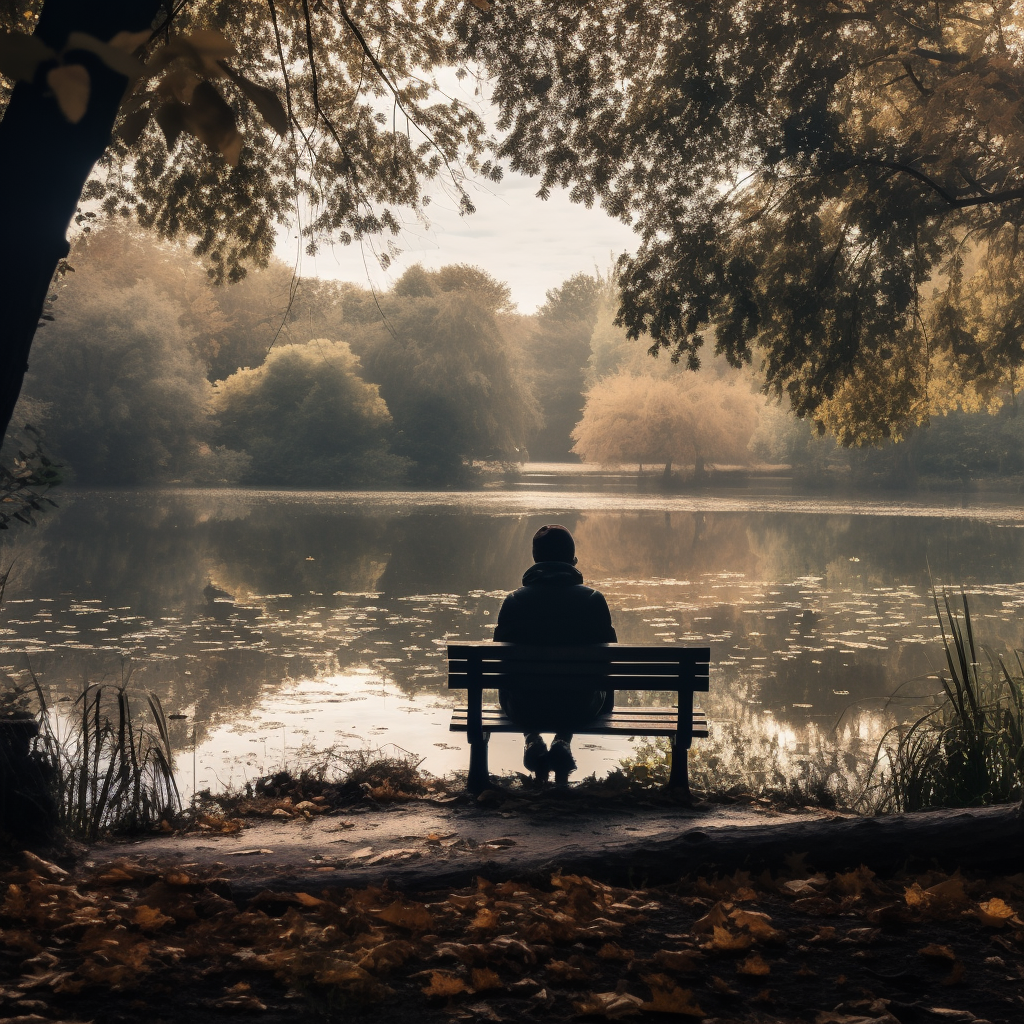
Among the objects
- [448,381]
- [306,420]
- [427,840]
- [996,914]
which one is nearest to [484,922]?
[996,914]

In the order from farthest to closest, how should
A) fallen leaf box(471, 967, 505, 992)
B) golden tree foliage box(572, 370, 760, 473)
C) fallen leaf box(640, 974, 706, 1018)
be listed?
golden tree foliage box(572, 370, 760, 473)
fallen leaf box(471, 967, 505, 992)
fallen leaf box(640, 974, 706, 1018)

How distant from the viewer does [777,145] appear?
28.6ft

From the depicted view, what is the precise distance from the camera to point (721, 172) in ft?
30.1

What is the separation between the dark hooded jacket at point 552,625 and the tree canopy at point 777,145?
16.2ft

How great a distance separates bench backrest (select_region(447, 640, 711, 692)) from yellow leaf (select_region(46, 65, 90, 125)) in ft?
12.0

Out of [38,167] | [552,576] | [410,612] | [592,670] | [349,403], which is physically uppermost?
[349,403]

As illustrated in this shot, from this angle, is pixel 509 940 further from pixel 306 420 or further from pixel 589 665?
pixel 306 420

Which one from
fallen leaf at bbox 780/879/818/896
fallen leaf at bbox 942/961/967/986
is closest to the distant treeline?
fallen leaf at bbox 780/879/818/896

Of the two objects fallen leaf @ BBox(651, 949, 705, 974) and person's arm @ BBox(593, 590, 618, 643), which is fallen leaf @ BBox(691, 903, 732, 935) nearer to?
fallen leaf @ BBox(651, 949, 705, 974)

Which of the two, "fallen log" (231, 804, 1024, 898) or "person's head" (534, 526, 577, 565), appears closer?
"fallen log" (231, 804, 1024, 898)

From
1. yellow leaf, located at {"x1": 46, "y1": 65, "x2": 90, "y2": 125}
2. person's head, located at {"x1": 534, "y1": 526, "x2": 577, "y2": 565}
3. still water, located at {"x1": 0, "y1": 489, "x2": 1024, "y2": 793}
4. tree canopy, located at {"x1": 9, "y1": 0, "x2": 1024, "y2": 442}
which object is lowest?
still water, located at {"x1": 0, "y1": 489, "x2": 1024, "y2": 793}

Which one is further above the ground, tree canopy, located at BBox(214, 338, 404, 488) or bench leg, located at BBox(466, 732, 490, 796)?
tree canopy, located at BBox(214, 338, 404, 488)

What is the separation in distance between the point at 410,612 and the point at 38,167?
1088 cm

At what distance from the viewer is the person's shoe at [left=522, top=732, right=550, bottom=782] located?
230 inches
